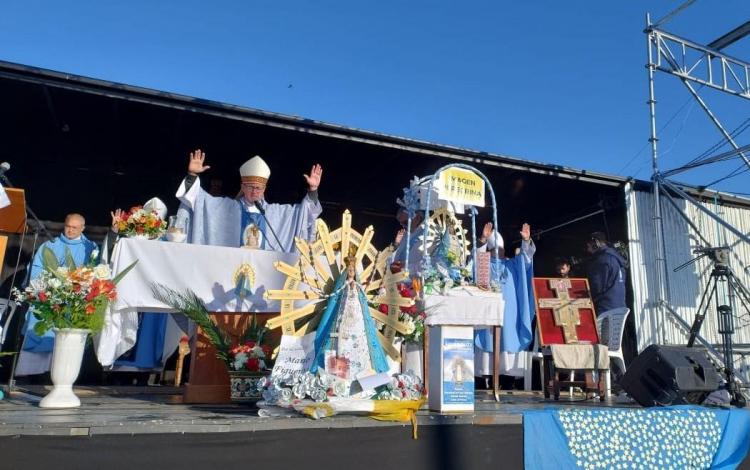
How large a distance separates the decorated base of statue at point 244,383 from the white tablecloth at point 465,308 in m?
1.49

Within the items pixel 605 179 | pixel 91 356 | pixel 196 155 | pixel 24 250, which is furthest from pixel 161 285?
pixel 605 179

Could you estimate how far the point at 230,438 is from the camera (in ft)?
10.4

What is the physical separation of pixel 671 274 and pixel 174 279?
6888 millimetres

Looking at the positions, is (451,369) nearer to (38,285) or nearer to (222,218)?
(38,285)

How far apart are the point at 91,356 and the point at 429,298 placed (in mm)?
4429

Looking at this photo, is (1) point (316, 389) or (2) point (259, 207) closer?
(1) point (316, 389)

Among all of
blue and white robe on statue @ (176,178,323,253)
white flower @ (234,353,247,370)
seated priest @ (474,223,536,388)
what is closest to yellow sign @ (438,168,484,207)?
seated priest @ (474,223,536,388)

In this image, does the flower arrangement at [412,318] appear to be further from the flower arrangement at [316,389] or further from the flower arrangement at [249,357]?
the flower arrangement at [249,357]

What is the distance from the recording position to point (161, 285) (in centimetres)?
459

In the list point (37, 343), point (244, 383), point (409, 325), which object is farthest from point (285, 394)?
point (37, 343)

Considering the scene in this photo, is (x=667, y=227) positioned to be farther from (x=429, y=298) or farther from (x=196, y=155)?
(x=196, y=155)

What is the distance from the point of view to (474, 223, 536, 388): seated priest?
23.7ft

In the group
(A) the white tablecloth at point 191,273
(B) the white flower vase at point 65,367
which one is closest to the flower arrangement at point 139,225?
(A) the white tablecloth at point 191,273

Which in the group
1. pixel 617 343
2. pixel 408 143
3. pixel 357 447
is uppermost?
pixel 408 143
